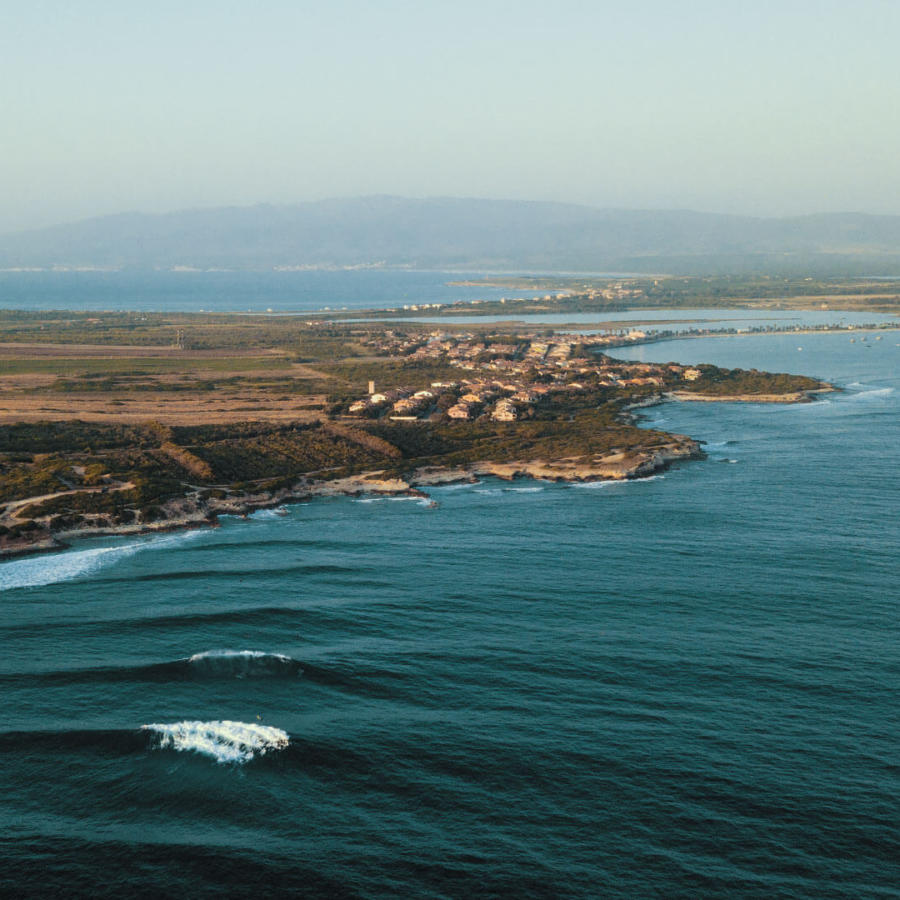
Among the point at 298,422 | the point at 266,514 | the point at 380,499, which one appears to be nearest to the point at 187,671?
the point at 266,514

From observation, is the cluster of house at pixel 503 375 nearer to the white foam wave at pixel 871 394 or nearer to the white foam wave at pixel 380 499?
the white foam wave at pixel 871 394

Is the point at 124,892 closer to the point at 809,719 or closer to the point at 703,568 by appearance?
the point at 809,719

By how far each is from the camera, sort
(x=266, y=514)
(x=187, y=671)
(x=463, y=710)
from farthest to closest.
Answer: (x=266, y=514)
(x=187, y=671)
(x=463, y=710)

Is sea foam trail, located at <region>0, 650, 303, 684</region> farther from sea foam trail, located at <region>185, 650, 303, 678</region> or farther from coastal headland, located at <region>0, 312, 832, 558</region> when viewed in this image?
coastal headland, located at <region>0, 312, 832, 558</region>

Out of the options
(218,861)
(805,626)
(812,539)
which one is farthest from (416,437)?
(218,861)

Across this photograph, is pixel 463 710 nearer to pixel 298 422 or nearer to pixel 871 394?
pixel 298 422

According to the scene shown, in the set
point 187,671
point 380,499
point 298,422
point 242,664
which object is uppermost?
point 298,422

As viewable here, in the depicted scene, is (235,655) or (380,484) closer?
(235,655)
